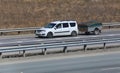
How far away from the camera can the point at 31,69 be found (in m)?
20.0

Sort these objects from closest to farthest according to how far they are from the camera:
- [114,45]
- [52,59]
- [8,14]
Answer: [52,59] < [114,45] < [8,14]

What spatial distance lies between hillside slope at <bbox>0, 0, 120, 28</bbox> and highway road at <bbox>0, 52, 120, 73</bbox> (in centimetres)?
2050

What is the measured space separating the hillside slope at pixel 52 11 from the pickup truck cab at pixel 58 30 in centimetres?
598

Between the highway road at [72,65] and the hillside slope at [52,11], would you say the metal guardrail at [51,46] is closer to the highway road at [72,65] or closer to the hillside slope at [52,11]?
the highway road at [72,65]

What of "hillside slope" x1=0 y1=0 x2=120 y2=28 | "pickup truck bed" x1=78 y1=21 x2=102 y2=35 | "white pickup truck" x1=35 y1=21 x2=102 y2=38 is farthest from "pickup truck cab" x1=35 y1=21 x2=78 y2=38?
"hillside slope" x1=0 y1=0 x2=120 y2=28

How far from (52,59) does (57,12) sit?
23.5 metres

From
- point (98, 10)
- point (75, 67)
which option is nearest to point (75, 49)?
point (75, 67)

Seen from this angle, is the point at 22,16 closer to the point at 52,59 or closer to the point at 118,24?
the point at 118,24

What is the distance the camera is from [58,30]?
39156 millimetres

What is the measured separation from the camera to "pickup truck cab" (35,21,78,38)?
38656mm

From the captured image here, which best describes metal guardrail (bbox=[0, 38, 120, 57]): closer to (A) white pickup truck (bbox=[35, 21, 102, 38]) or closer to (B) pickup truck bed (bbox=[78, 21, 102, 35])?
(A) white pickup truck (bbox=[35, 21, 102, 38])

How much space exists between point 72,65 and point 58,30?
18040 millimetres

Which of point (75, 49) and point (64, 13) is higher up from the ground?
point (64, 13)

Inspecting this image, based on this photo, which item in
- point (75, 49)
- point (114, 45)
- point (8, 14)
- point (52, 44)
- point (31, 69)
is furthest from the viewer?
point (8, 14)
